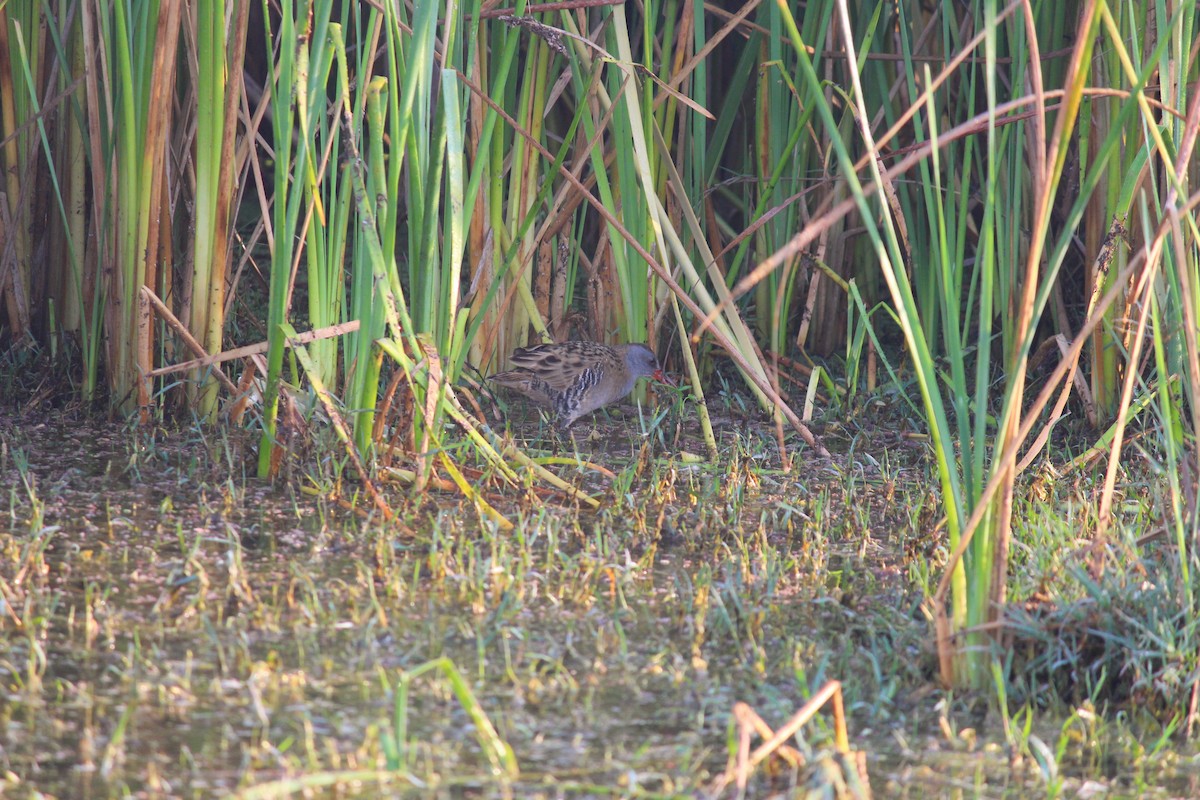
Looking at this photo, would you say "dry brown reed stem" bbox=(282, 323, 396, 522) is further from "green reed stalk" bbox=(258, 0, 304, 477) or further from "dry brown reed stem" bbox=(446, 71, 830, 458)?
"dry brown reed stem" bbox=(446, 71, 830, 458)

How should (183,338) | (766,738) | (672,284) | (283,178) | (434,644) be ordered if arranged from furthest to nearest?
(183,338) → (672,284) → (283,178) → (434,644) → (766,738)

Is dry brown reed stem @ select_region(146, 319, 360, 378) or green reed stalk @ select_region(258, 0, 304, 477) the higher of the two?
green reed stalk @ select_region(258, 0, 304, 477)

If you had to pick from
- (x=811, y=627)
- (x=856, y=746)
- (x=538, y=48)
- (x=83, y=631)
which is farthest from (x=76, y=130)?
(x=856, y=746)

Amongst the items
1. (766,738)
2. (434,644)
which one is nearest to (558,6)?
(434,644)

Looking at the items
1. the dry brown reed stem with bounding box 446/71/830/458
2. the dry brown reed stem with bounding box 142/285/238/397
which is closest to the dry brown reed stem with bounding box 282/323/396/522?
the dry brown reed stem with bounding box 142/285/238/397

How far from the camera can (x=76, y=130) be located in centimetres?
397

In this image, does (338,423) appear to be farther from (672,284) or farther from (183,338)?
(672,284)

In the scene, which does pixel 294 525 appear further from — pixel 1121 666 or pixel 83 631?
pixel 1121 666

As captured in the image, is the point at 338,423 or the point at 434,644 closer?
the point at 434,644

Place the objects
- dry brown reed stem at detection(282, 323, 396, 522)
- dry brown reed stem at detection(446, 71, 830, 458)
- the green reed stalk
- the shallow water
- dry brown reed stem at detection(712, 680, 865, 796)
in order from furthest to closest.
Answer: dry brown reed stem at detection(446, 71, 830, 458) → dry brown reed stem at detection(282, 323, 396, 522) → the green reed stalk → the shallow water → dry brown reed stem at detection(712, 680, 865, 796)

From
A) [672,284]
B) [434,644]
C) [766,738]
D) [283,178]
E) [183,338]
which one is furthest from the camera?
[183,338]

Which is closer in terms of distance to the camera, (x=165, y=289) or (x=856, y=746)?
(x=856, y=746)

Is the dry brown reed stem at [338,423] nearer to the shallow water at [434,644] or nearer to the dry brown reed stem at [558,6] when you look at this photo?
the shallow water at [434,644]

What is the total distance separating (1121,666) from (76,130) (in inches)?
119
